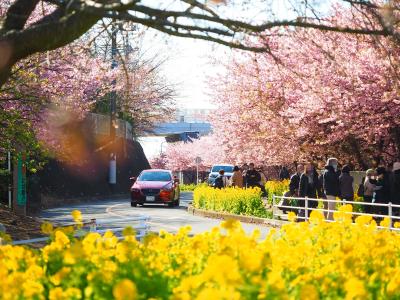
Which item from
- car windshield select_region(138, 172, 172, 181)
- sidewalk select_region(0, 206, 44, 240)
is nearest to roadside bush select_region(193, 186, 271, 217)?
car windshield select_region(138, 172, 172, 181)

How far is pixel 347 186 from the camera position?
21.7m

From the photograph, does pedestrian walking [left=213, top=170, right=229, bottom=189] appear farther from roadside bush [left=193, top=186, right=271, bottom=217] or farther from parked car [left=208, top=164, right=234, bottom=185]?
parked car [left=208, top=164, right=234, bottom=185]

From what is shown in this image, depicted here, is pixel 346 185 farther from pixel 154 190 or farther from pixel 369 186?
pixel 154 190

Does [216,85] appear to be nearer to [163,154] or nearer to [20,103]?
[20,103]

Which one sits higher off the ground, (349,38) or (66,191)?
(349,38)

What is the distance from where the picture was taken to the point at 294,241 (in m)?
7.92

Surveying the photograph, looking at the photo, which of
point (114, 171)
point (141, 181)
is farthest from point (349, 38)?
point (114, 171)

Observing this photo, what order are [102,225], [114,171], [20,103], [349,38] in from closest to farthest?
1. [20,103]
2. [102,225]
3. [349,38]
4. [114,171]

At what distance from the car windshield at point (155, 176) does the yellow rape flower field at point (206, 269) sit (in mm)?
28030

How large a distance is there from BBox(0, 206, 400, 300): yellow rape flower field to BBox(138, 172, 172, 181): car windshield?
92.0 feet

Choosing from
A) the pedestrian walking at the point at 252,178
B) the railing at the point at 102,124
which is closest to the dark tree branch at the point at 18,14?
the pedestrian walking at the point at 252,178

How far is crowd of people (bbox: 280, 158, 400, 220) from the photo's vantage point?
2042cm

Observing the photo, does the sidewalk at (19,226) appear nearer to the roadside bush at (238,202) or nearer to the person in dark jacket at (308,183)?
the person in dark jacket at (308,183)

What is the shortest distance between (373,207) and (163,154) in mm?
87067
